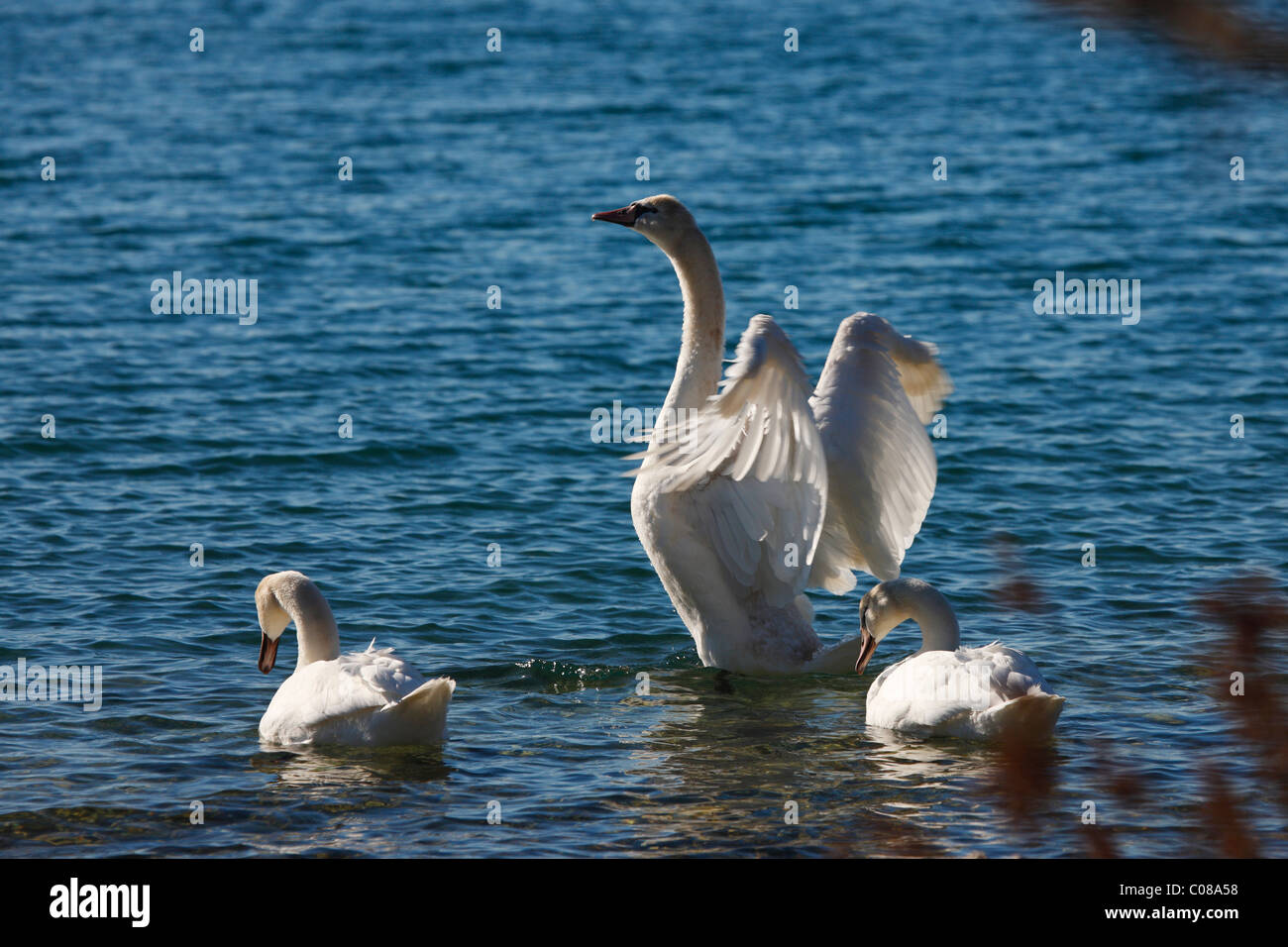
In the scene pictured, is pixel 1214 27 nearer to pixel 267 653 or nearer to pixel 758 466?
pixel 758 466

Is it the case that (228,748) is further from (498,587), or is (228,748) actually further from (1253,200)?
(1253,200)

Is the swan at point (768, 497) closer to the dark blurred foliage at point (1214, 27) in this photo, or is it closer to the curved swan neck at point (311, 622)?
the curved swan neck at point (311, 622)

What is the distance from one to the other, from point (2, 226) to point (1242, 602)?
20.0m

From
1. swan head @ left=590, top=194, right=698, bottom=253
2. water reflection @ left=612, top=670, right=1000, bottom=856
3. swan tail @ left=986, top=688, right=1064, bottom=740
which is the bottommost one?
water reflection @ left=612, top=670, right=1000, bottom=856

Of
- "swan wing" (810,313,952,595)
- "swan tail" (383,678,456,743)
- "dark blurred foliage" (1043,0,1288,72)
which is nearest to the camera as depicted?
"dark blurred foliage" (1043,0,1288,72)

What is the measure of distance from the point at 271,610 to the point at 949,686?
338 centimetres

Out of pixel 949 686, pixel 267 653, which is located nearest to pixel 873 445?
pixel 949 686

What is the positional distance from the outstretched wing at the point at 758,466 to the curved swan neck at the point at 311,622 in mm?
1761

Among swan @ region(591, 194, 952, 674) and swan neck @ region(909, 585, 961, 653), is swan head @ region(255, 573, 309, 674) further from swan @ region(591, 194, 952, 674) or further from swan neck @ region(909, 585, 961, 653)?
swan neck @ region(909, 585, 961, 653)

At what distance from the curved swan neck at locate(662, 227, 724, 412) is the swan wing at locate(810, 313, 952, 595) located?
→ 592mm

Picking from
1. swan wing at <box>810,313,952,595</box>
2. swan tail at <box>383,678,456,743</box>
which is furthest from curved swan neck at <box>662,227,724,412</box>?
swan tail at <box>383,678,456,743</box>

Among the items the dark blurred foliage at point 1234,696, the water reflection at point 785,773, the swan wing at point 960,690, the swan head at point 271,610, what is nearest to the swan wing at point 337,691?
the swan head at point 271,610

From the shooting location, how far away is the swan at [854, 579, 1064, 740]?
7.30 m

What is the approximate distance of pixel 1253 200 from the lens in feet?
69.4
